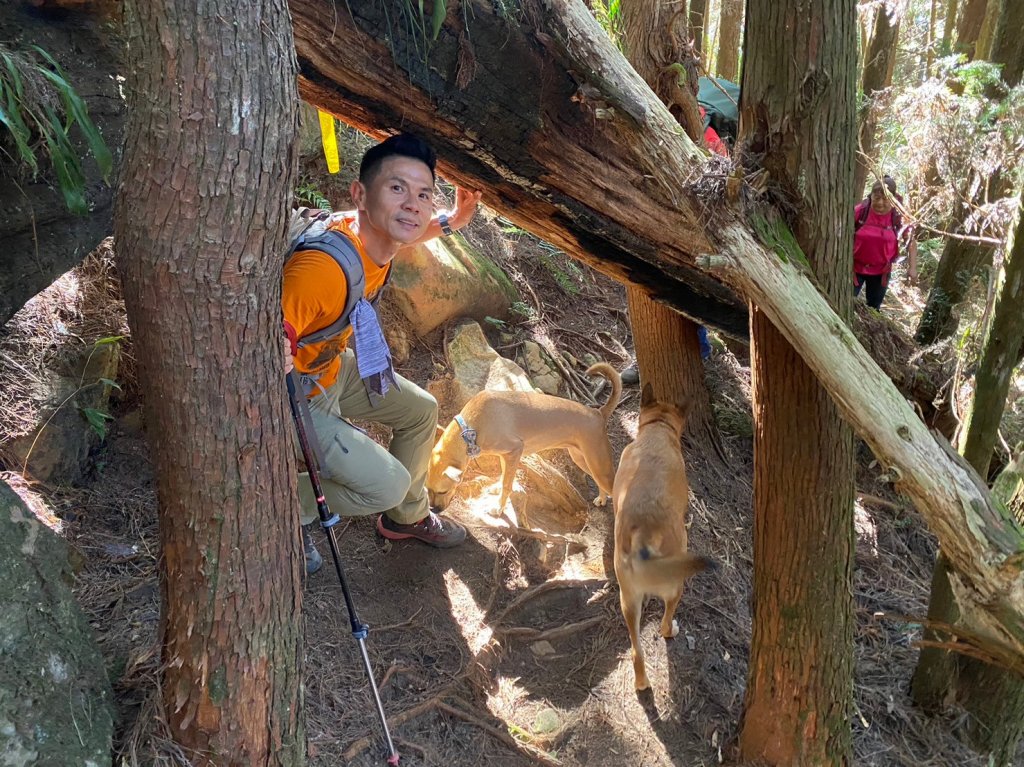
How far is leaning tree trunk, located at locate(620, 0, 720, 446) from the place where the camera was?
18.4ft

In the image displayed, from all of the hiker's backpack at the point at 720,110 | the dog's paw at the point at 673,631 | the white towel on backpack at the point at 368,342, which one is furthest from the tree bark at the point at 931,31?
the white towel on backpack at the point at 368,342

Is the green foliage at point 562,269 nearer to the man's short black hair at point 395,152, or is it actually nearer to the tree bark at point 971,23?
the man's short black hair at point 395,152

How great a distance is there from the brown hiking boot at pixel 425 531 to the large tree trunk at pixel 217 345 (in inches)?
93.3

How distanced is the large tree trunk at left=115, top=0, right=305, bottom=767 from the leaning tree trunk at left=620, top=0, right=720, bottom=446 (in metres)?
3.63

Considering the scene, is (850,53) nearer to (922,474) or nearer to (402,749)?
(922,474)

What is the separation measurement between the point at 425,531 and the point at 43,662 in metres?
2.87

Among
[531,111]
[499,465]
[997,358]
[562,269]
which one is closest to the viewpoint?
Result: [531,111]

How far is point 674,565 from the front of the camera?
4.44 metres

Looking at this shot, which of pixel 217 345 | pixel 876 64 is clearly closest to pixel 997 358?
pixel 217 345

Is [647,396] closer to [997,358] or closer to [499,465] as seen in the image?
[499,465]

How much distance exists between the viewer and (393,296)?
688cm

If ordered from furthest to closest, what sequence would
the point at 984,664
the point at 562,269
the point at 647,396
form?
the point at 562,269, the point at 647,396, the point at 984,664

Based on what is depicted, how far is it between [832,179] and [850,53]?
54 cm

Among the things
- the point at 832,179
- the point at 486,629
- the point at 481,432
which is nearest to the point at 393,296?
the point at 481,432
